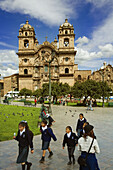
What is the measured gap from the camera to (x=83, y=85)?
85.4 feet

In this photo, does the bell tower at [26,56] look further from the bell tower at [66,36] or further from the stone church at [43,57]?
the bell tower at [66,36]

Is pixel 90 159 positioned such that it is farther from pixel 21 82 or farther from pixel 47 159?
pixel 21 82

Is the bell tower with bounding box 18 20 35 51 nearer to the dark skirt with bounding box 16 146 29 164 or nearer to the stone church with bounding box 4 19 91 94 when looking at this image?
the stone church with bounding box 4 19 91 94

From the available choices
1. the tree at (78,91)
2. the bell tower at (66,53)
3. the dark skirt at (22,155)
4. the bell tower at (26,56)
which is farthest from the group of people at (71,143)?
the bell tower at (26,56)

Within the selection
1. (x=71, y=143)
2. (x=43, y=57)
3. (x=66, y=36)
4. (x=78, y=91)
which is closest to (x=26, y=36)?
→ (x=43, y=57)

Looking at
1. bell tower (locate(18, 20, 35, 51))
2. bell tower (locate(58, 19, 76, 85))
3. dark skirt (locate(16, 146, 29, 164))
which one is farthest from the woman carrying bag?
bell tower (locate(18, 20, 35, 51))

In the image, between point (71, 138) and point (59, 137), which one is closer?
point (71, 138)

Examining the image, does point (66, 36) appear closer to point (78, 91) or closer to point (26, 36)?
point (26, 36)

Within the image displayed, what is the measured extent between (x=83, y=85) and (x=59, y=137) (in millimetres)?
18564

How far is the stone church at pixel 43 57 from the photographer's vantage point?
165ft

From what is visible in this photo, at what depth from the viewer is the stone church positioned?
50.2m

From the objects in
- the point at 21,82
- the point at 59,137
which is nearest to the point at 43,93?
the point at 21,82

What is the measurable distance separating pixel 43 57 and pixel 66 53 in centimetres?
721

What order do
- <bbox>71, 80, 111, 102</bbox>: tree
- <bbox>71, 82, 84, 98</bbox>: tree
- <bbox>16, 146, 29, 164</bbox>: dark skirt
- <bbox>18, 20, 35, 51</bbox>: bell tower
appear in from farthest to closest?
<bbox>18, 20, 35, 51</bbox>: bell tower → <bbox>71, 82, 84, 98</bbox>: tree → <bbox>71, 80, 111, 102</bbox>: tree → <bbox>16, 146, 29, 164</bbox>: dark skirt
